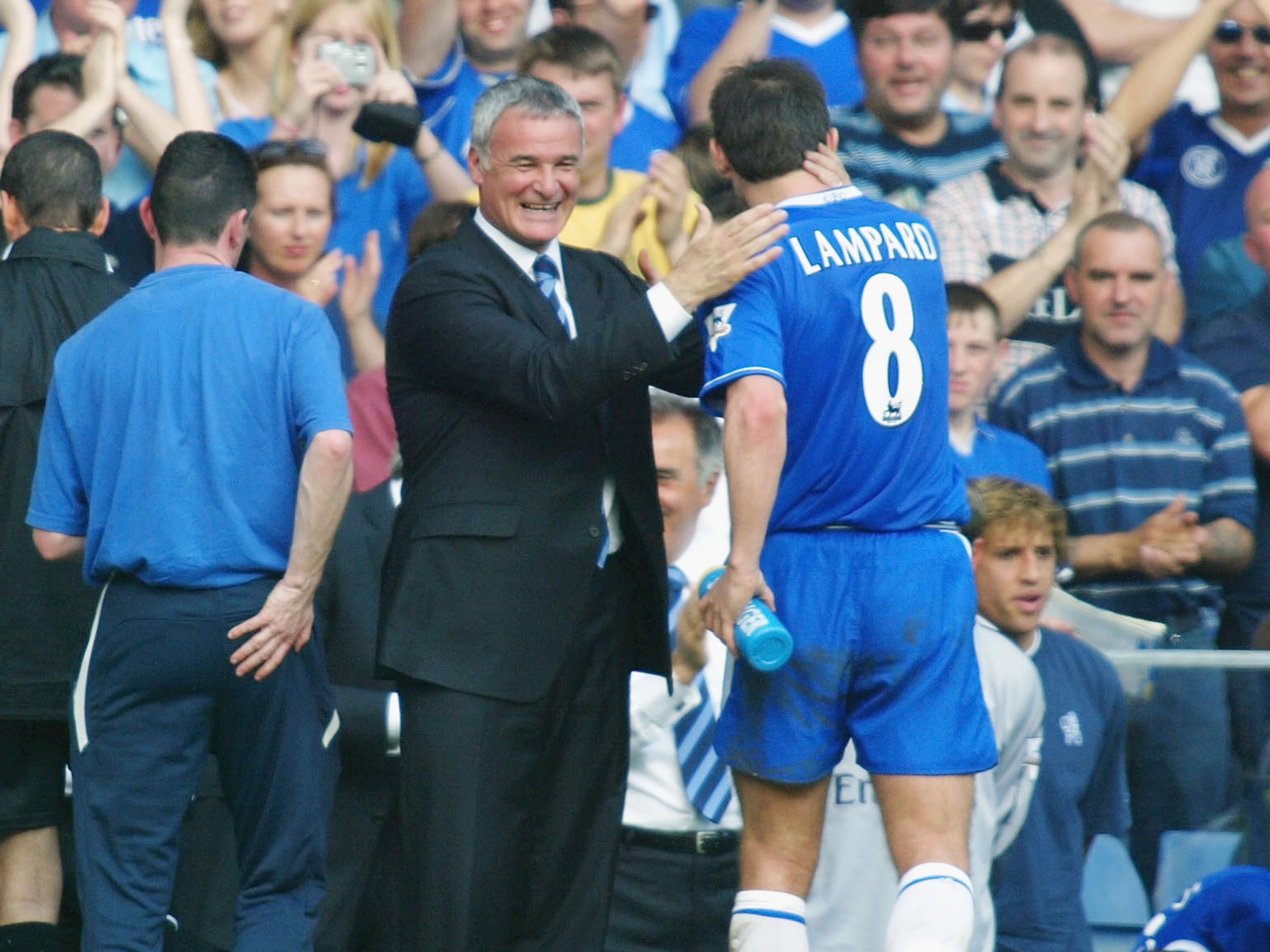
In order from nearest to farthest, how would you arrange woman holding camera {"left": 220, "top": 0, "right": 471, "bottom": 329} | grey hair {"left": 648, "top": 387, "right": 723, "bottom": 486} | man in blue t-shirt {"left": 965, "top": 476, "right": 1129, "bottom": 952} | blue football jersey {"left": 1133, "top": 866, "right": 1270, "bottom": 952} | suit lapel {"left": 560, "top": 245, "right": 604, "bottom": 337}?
1. blue football jersey {"left": 1133, "top": 866, "right": 1270, "bottom": 952}
2. suit lapel {"left": 560, "top": 245, "right": 604, "bottom": 337}
3. man in blue t-shirt {"left": 965, "top": 476, "right": 1129, "bottom": 952}
4. grey hair {"left": 648, "top": 387, "right": 723, "bottom": 486}
5. woman holding camera {"left": 220, "top": 0, "right": 471, "bottom": 329}

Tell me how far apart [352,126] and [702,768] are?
Answer: 9.16 ft

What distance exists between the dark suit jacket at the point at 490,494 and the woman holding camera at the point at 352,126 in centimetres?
256

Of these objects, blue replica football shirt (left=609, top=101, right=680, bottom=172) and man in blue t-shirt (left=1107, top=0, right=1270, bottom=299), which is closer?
blue replica football shirt (left=609, top=101, right=680, bottom=172)

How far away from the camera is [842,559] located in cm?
415

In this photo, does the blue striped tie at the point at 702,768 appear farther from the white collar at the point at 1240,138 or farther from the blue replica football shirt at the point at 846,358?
the white collar at the point at 1240,138

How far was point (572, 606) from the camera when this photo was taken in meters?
4.29

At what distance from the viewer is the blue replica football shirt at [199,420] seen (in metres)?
4.40

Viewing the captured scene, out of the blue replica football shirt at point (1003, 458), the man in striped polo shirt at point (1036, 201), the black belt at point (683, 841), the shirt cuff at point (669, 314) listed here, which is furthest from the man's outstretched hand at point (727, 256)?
Answer: the man in striped polo shirt at point (1036, 201)

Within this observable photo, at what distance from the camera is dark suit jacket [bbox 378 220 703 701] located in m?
4.22

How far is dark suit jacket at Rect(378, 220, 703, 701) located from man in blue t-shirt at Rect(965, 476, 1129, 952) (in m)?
1.38

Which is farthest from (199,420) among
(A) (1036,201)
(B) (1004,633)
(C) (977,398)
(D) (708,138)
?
(A) (1036,201)

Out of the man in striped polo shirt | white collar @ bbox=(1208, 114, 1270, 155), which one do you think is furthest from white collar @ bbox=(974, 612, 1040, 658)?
white collar @ bbox=(1208, 114, 1270, 155)

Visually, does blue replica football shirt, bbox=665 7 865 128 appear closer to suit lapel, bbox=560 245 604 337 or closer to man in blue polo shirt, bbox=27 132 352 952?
suit lapel, bbox=560 245 604 337

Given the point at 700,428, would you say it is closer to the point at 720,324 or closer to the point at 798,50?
the point at 720,324
